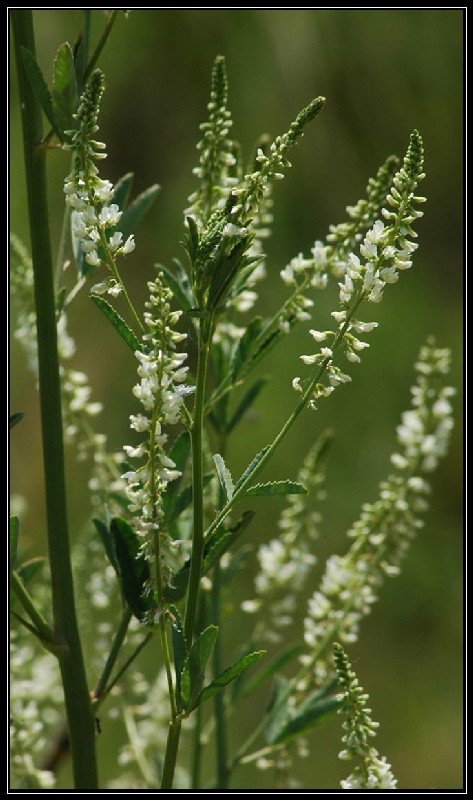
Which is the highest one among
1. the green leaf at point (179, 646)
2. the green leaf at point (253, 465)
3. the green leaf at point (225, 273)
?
the green leaf at point (225, 273)

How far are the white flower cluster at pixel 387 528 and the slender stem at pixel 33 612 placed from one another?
0.24 metres

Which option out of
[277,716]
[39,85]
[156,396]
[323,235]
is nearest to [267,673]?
[277,716]

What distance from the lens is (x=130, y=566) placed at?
0.60 meters

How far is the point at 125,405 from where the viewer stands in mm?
2279

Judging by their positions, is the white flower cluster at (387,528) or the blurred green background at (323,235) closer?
the white flower cluster at (387,528)

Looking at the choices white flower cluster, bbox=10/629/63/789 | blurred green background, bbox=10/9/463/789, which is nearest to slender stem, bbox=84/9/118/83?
white flower cluster, bbox=10/629/63/789

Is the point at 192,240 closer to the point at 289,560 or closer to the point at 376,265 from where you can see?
the point at 376,265

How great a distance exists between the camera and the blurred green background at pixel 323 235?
7.35ft

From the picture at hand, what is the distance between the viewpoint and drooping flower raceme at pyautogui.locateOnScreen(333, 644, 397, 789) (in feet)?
1.75

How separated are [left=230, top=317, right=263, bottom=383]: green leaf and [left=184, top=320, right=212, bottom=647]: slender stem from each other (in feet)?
0.51

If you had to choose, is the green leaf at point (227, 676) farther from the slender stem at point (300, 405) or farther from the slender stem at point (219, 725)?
the slender stem at point (219, 725)

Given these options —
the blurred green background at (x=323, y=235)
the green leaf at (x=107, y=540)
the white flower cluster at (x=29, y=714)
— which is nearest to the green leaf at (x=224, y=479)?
the green leaf at (x=107, y=540)

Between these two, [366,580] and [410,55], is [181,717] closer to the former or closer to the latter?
[366,580]

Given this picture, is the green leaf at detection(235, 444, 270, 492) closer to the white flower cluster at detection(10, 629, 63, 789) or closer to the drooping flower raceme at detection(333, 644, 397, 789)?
the drooping flower raceme at detection(333, 644, 397, 789)
